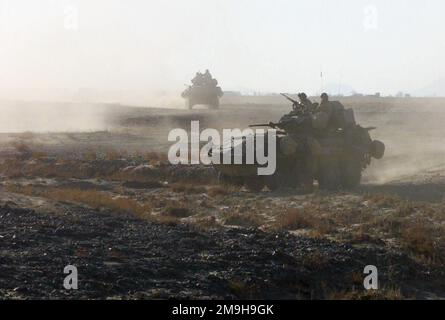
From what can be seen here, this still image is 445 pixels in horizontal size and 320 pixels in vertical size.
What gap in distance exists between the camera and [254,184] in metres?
23.0

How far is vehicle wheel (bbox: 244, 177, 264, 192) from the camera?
2289 centimetres

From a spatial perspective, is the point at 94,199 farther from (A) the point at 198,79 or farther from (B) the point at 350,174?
(A) the point at 198,79

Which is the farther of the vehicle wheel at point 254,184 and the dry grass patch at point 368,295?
the vehicle wheel at point 254,184

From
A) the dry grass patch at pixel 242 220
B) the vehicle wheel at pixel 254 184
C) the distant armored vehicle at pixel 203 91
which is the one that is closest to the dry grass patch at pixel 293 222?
the dry grass patch at pixel 242 220

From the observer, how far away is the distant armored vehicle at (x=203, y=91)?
2468 inches

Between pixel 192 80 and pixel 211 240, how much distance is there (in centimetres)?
5063

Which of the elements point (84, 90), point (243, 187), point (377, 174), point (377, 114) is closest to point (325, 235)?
point (243, 187)

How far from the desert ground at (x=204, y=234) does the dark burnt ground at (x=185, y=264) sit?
0.02 metres

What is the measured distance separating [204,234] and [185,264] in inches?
116

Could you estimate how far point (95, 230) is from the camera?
47.8 ft

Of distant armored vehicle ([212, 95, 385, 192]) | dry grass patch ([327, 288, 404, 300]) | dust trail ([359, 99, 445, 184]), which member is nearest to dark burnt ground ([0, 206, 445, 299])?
Result: dry grass patch ([327, 288, 404, 300])

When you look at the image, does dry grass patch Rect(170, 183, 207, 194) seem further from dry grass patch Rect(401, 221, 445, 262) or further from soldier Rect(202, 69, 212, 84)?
soldier Rect(202, 69, 212, 84)

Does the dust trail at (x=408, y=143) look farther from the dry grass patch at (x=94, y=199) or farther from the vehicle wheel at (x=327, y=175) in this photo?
the dry grass patch at (x=94, y=199)
